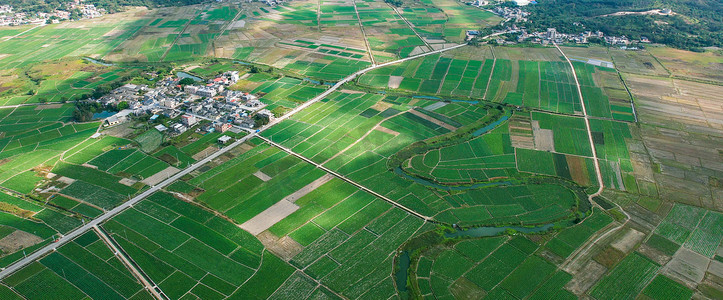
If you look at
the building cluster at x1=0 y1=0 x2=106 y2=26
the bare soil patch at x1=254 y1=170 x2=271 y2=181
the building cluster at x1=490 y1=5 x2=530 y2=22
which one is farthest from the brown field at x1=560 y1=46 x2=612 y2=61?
the building cluster at x1=0 y1=0 x2=106 y2=26

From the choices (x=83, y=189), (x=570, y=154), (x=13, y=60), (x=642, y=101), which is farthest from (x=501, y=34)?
(x=13, y=60)

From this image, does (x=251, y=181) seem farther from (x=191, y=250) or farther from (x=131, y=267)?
(x=131, y=267)

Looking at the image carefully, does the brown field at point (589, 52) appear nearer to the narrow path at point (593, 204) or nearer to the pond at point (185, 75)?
the narrow path at point (593, 204)

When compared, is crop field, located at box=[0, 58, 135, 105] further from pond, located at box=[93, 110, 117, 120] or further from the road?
the road

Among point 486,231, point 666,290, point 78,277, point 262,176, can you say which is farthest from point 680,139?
point 78,277

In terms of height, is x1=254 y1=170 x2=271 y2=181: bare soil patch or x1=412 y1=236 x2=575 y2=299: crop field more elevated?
x1=254 y1=170 x2=271 y2=181: bare soil patch

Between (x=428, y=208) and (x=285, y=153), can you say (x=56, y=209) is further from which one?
(x=428, y=208)

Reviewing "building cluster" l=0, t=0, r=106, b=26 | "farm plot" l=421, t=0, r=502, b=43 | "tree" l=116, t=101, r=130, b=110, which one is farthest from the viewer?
"building cluster" l=0, t=0, r=106, b=26
